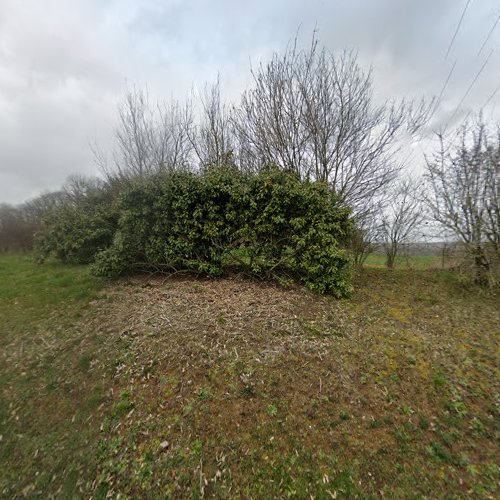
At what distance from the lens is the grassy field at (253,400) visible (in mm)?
1987

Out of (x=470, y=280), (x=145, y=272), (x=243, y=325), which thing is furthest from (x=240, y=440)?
(x=470, y=280)

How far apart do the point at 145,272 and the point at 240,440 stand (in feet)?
16.2

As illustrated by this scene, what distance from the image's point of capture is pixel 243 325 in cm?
384

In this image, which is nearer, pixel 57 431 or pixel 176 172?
pixel 57 431

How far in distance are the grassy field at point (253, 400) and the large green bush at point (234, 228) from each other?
89 centimetres

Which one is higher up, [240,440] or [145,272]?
[145,272]

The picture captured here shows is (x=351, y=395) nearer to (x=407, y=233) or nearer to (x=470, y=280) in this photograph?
(x=470, y=280)

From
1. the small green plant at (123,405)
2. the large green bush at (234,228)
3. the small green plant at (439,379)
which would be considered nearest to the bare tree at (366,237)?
the large green bush at (234,228)

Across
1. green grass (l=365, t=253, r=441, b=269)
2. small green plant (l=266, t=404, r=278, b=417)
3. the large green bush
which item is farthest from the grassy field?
green grass (l=365, t=253, r=441, b=269)

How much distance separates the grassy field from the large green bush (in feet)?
2.91

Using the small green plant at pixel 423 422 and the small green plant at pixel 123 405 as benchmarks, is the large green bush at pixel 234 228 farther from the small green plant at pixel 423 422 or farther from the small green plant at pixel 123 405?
the small green plant at pixel 123 405

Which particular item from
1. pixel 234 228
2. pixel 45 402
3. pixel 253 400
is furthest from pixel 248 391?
pixel 234 228

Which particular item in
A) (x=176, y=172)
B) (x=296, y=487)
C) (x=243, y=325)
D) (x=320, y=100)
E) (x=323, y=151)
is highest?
(x=320, y=100)

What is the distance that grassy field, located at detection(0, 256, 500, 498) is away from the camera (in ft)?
6.52
